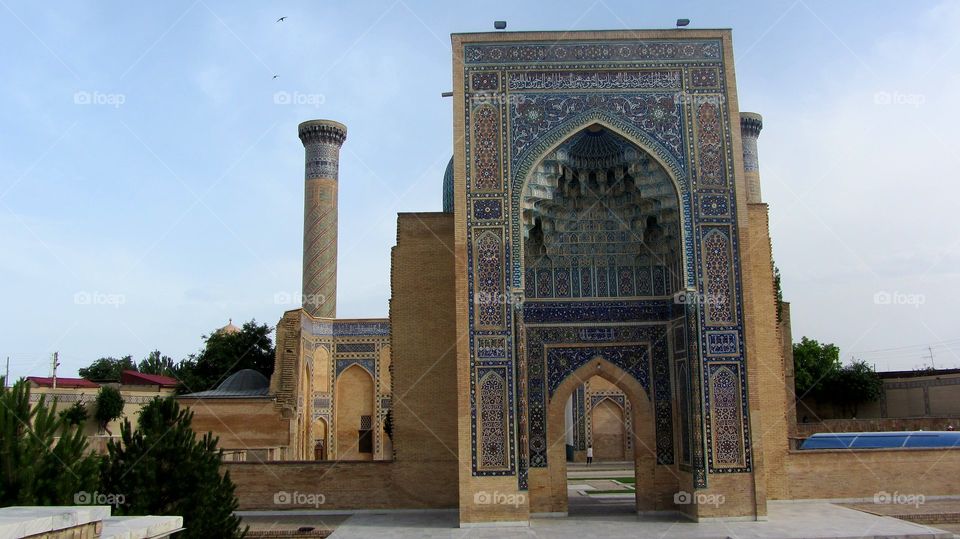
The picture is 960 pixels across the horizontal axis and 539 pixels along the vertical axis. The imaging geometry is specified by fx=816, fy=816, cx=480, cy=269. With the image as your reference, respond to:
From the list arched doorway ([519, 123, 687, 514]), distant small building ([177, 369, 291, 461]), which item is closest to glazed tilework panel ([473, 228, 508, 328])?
arched doorway ([519, 123, 687, 514])

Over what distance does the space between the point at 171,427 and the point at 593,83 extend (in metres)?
6.13

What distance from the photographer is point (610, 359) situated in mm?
10195

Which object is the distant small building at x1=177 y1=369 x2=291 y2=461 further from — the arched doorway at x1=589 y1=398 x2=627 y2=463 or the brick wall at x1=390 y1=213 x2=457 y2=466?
the arched doorway at x1=589 y1=398 x2=627 y2=463

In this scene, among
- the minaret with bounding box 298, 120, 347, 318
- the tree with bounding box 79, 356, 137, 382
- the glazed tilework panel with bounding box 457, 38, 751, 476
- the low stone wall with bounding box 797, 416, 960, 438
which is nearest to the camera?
the glazed tilework panel with bounding box 457, 38, 751, 476

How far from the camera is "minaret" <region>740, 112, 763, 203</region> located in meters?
23.0

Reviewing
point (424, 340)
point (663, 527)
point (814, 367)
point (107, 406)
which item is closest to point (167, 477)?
point (424, 340)

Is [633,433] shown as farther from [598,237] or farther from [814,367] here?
[814,367]

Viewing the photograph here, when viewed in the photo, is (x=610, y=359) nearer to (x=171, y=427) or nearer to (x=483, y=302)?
(x=483, y=302)

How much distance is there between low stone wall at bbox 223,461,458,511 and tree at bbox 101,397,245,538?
3687 mm

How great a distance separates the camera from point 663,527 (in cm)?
875

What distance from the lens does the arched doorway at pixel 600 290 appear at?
976 cm

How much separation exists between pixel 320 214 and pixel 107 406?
723cm

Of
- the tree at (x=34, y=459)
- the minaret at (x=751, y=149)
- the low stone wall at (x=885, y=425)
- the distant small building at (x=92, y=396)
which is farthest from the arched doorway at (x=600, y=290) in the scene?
the minaret at (x=751, y=149)

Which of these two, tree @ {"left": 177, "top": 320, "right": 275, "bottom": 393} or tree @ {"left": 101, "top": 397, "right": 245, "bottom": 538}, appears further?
tree @ {"left": 177, "top": 320, "right": 275, "bottom": 393}
